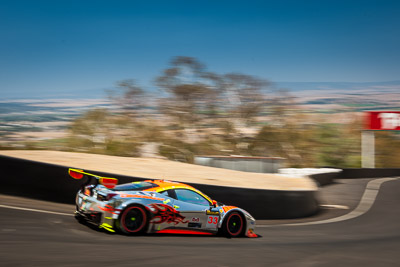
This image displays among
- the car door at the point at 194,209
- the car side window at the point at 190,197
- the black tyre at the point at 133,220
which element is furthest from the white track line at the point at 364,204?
the black tyre at the point at 133,220

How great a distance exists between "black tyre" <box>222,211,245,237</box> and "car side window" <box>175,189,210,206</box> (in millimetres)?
633

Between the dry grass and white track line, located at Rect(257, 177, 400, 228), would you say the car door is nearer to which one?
white track line, located at Rect(257, 177, 400, 228)

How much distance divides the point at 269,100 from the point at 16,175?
4591 centimetres

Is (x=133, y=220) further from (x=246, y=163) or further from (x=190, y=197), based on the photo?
(x=246, y=163)

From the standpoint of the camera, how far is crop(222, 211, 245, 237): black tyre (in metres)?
9.66

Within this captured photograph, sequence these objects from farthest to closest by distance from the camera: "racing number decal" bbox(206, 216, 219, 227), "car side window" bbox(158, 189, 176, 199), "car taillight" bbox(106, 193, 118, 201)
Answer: "racing number decal" bbox(206, 216, 219, 227) → "car side window" bbox(158, 189, 176, 199) → "car taillight" bbox(106, 193, 118, 201)

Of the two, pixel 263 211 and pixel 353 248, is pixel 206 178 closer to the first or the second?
pixel 263 211

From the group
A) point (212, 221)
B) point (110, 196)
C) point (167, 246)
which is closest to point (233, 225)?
point (212, 221)

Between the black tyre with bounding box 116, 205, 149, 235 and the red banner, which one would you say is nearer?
the black tyre with bounding box 116, 205, 149, 235

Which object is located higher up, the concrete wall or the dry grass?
the concrete wall

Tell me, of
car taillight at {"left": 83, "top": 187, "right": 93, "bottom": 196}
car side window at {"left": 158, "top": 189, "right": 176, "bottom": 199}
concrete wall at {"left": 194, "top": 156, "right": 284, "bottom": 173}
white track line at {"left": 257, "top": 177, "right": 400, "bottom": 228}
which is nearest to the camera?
car taillight at {"left": 83, "top": 187, "right": 93, "bottom": 196}

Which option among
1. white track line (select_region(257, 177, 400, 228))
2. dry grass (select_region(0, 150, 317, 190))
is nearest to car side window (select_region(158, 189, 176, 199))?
white track line (select_region(257, 177, 400, 228))

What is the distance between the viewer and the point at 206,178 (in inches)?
667

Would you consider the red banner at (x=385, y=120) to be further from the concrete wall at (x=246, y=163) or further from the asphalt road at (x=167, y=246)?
the asphalt road at (x=167, y=246)
